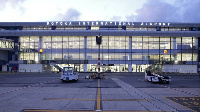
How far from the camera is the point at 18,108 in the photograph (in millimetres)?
12344

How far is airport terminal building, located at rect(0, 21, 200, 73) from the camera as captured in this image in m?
76.7

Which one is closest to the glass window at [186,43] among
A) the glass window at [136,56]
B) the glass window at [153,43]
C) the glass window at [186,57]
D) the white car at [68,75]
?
the glass window at [186,57]

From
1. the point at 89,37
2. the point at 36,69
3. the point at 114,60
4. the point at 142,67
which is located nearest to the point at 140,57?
the point at 142,67

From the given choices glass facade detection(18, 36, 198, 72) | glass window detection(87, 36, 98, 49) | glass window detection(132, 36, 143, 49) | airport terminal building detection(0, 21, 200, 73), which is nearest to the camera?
airport terminal building detection(0, 21, 200, 73)

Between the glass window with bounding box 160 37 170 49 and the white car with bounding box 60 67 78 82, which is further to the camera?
the glass window with bounding box 160 37 170 49

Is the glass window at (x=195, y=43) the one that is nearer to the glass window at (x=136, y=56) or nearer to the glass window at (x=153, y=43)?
the glass window at (x=153, y=43)

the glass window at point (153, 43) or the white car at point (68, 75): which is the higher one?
the glass window at point (153, 43)

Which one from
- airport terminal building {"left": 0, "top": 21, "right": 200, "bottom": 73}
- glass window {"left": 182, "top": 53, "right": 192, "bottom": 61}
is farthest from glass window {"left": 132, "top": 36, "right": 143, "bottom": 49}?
glass window {"left": 182, "top": 53, "right": 192, "bottom": 61}

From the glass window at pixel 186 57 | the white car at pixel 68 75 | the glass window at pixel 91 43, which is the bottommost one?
the white car at pixel 68 75

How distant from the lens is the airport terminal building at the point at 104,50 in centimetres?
7669

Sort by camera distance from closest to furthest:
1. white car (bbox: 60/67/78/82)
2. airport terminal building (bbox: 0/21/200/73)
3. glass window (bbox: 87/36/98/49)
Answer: white car (bbox: 60/67/78/82), airport terminal building (bbox: 0/21/200/73), glass window (bbox: 87/36/98/49)

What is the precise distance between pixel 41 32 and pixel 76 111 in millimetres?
68794

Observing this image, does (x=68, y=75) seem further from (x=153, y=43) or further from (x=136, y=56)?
(x=153, y=43)

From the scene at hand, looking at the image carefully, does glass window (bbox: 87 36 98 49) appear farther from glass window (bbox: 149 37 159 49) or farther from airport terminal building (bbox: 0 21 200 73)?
glass window (bbox: 149 37 159 49)
